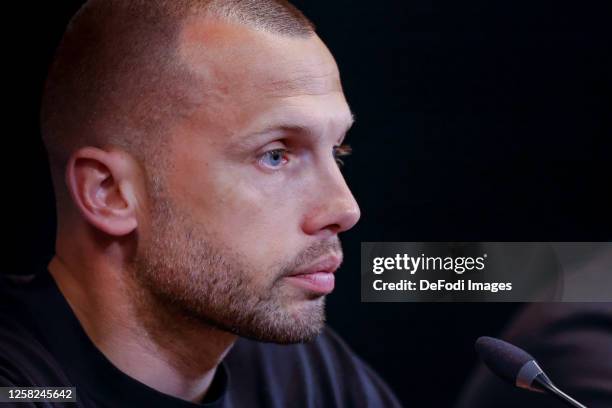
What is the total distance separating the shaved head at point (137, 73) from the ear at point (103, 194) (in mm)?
36

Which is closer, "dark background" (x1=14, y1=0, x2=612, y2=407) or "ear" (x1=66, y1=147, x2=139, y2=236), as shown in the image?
"ear" (x1=66, y1=147, x2=139, y2=236)

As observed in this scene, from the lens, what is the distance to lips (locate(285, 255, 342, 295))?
74.4 inches

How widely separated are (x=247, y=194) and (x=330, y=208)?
7.1 inches

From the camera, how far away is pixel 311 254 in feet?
6.21

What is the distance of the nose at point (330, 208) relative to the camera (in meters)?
1.88

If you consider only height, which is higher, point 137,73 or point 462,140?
point 137,73

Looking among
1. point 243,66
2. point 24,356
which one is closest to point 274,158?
point 243,66

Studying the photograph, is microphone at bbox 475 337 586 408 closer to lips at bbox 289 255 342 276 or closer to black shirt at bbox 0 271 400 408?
lips at bbox 289 255 342 276

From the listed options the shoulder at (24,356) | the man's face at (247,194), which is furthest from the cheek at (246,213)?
the shoulder at (24,356)

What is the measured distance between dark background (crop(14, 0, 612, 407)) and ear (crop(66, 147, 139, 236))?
0.54 meters

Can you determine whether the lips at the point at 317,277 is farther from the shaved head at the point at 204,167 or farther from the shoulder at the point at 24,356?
the shoulder at the point at 24,356

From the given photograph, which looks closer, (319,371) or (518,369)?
(518,369)

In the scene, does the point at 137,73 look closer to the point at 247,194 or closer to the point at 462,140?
the point at 247,194

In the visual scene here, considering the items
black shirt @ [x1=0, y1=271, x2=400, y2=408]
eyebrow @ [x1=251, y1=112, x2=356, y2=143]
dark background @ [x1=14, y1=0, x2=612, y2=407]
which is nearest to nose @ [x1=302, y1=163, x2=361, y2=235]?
eyebrow @ [x1=251, y1=112, x2=356, y2=143]
